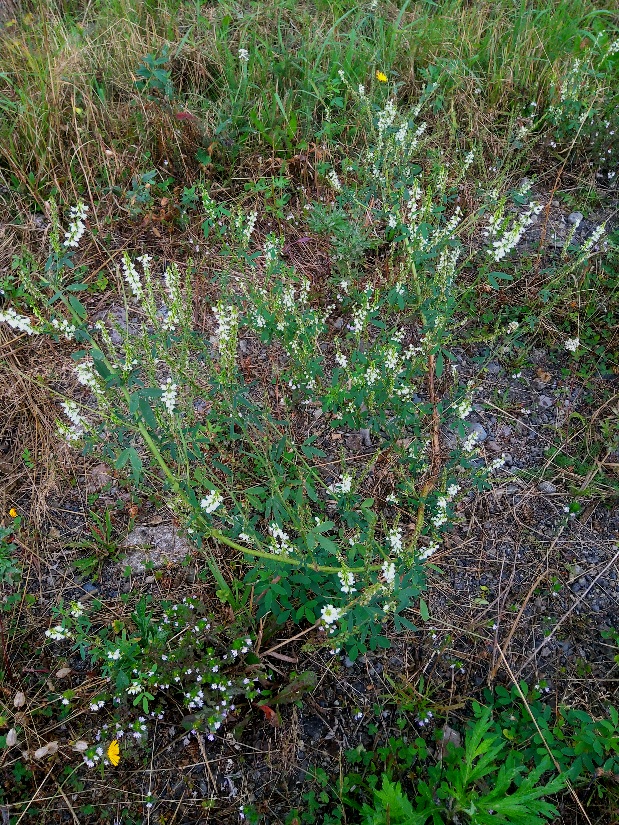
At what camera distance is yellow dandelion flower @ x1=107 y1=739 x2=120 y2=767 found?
6.89 ft

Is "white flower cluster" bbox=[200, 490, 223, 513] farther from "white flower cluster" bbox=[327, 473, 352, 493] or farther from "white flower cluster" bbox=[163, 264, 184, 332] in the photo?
"white flower cluster" bbox=[163, 264, 184, 332]

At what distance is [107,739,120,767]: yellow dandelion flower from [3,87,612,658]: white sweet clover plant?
687mm

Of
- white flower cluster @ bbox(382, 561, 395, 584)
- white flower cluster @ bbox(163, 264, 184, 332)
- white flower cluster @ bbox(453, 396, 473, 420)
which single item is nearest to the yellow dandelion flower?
white flower cluster @ bbox(382, 561, 395, 584)

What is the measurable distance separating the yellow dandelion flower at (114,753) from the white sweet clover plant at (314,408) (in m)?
0.69

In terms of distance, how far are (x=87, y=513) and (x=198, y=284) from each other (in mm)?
1455

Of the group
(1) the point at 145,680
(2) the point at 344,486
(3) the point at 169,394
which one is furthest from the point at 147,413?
(1) the point at 145,680

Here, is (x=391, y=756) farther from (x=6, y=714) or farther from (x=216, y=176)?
(x=216, y=176)

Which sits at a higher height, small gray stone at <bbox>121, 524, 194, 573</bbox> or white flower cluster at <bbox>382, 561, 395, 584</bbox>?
white flower cluster at <bbox>382, 561, 395, 584</bbox>

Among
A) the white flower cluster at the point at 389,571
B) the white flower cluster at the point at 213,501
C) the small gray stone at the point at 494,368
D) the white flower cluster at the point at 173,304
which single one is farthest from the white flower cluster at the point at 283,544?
the small gray stone at the point at 494,368

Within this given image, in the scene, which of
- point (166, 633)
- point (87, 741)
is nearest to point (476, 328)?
point (166, 633)

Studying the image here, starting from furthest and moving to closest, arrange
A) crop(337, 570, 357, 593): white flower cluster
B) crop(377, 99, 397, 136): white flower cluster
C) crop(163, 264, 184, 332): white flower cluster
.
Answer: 1. crop(377, 99, 397, 136): white flower cluster
2. crop(163, 264, 184, 332): white flower cluster
3. crop(337, 570, 357, 593): white flower cluster

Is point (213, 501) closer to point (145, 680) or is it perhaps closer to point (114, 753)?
point (145, 680)

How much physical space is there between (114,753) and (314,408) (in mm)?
1746

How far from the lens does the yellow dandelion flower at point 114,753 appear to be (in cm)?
210
